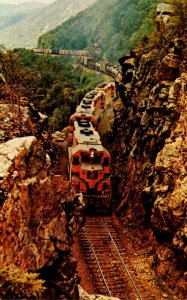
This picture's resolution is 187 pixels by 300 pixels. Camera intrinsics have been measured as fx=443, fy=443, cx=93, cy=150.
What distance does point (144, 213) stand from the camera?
3116cm

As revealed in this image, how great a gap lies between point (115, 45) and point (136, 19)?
801 cm

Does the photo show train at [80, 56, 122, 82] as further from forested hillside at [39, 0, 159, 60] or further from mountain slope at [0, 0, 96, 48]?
mountain slope at [0, 0, 96, 48]

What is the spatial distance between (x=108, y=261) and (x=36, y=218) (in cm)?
1363

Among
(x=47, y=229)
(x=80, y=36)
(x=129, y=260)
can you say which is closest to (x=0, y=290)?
(x=47, y=229)

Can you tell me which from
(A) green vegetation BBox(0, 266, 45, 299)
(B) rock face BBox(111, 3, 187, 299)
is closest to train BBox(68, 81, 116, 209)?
(B) rock face BBox(111, 3, 187, 299)

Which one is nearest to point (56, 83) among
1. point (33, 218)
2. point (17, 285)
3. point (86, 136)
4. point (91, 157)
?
point (86, 136)

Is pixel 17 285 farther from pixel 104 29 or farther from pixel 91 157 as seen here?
pixel 104 29

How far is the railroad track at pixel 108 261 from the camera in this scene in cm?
2313

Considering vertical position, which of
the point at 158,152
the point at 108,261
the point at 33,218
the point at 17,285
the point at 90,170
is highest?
the point at 33,218

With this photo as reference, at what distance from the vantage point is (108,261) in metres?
26.2

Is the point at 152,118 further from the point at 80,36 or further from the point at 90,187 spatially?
the point at 80,36

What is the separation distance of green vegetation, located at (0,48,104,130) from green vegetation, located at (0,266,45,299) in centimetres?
4227

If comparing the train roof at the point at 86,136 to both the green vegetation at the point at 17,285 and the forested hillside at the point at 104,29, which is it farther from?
the forested hillside at the point at 104,29

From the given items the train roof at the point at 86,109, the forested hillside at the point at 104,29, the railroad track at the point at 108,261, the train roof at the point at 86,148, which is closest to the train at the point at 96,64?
the forested hillside at the point at 104,29
